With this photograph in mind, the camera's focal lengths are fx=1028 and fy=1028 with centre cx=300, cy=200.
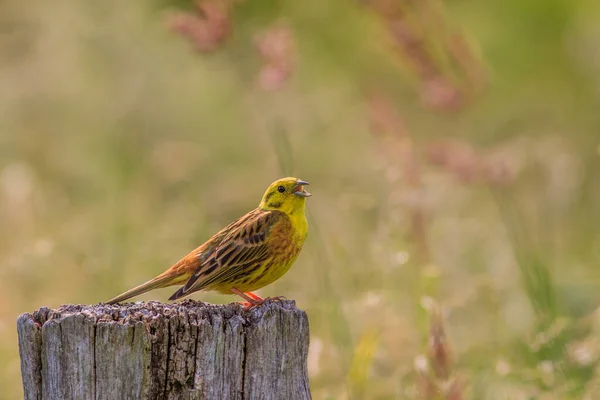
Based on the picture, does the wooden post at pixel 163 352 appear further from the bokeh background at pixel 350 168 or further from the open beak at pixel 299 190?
the open beak at pixel 299 190

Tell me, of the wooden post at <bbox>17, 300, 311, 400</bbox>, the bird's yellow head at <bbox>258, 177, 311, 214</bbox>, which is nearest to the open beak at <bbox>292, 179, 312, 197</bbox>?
the bird's yellow head at <bbox>258, 177, 311, 214</bbox>

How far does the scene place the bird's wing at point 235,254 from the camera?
4.41m

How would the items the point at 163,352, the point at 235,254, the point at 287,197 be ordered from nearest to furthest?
the point at 163,352
the point at 235,254
the point at 287,197

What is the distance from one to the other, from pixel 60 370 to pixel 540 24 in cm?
1064

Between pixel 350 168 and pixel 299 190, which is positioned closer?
pixel 299 190

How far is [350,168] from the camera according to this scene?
967cm

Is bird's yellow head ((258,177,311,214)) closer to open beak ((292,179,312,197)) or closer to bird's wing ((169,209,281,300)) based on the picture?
open beak ((292,179,312,197))

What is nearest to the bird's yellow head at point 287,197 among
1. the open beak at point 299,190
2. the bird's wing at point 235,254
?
the open beak at point 299,190

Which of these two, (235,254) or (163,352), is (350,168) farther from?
(163,352)

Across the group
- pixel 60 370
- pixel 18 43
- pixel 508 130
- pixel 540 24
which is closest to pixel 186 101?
pixel 18 43

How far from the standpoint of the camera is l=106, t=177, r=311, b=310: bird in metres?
4.45

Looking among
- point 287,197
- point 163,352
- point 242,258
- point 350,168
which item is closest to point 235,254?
point 242,258

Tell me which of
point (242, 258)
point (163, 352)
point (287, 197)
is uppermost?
point (287, 197)

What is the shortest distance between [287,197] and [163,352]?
6.25ft
